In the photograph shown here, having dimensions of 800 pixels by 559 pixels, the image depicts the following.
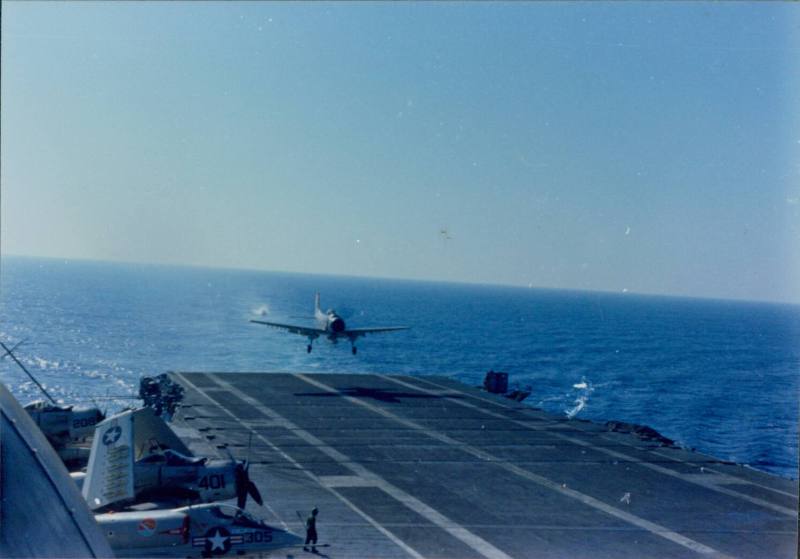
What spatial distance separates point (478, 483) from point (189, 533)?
1905 centimetres

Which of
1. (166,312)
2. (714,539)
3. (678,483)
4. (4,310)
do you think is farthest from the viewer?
(166,312)

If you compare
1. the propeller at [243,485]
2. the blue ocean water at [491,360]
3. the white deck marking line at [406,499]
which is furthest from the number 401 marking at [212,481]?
the blue ocean water at [491,360]

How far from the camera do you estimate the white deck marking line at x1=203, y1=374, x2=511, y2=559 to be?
2789cm

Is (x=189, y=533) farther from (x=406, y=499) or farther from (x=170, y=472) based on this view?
(x=406, y=499)

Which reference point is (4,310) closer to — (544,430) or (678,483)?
(544,430)

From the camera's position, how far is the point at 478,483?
37688 millimetres

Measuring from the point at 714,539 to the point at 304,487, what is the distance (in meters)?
18.3

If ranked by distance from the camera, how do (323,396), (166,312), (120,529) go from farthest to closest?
1. (166,312)
2. (323,396)
3. (120,529)

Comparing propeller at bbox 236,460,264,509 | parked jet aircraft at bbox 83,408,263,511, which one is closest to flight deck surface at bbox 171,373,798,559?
propeller at bbox 236,460,264,509

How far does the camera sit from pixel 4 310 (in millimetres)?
139875

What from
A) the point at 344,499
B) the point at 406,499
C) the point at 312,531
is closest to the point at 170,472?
the point at 312,531

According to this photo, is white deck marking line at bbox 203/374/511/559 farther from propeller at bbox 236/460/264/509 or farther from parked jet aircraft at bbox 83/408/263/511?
parked jet aircraft at bbox 83/408/263/511

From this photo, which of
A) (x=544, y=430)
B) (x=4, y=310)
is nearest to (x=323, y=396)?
(x=544, y=430)

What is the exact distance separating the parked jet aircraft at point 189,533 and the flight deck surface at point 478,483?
3655 millimetres
